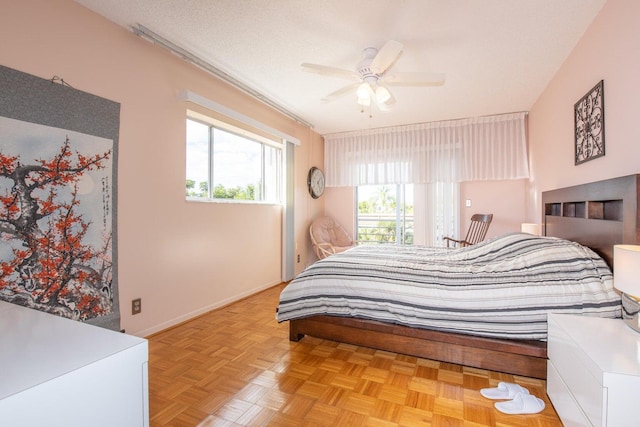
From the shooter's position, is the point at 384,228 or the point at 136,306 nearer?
the point at 136,306

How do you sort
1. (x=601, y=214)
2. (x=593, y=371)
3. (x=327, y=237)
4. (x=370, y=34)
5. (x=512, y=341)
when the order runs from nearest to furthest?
(x=593, y=371) → (x=512, y=341) → (x=601, y=214) → (x=370, y=34) → (x=327, y=237)

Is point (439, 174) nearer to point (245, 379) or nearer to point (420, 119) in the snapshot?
point (420, 119)

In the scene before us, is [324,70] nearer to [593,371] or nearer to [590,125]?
[590,125]

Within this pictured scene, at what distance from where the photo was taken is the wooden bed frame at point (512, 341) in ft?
5.42

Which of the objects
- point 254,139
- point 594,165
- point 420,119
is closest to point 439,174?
point 420,119

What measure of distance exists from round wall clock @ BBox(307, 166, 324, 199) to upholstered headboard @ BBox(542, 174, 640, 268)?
3.16m

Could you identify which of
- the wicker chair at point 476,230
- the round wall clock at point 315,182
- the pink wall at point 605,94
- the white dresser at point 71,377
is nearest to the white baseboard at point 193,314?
the white dresser at point 71,377

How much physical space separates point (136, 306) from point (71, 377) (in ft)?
6.17

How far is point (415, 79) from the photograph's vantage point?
241 centimetres

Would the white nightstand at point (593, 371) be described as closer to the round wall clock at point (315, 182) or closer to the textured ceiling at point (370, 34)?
the textured ceiling at point (370, 34)

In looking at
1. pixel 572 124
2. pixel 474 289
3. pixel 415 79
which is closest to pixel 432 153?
pixel 572 124

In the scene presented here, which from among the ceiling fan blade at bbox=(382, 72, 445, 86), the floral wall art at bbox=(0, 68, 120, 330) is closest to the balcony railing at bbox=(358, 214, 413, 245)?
the ceiling fan blade at bbox=(382, 72, 445, 86)

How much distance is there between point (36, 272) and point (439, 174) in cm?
454

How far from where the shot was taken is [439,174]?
14.9 ft
